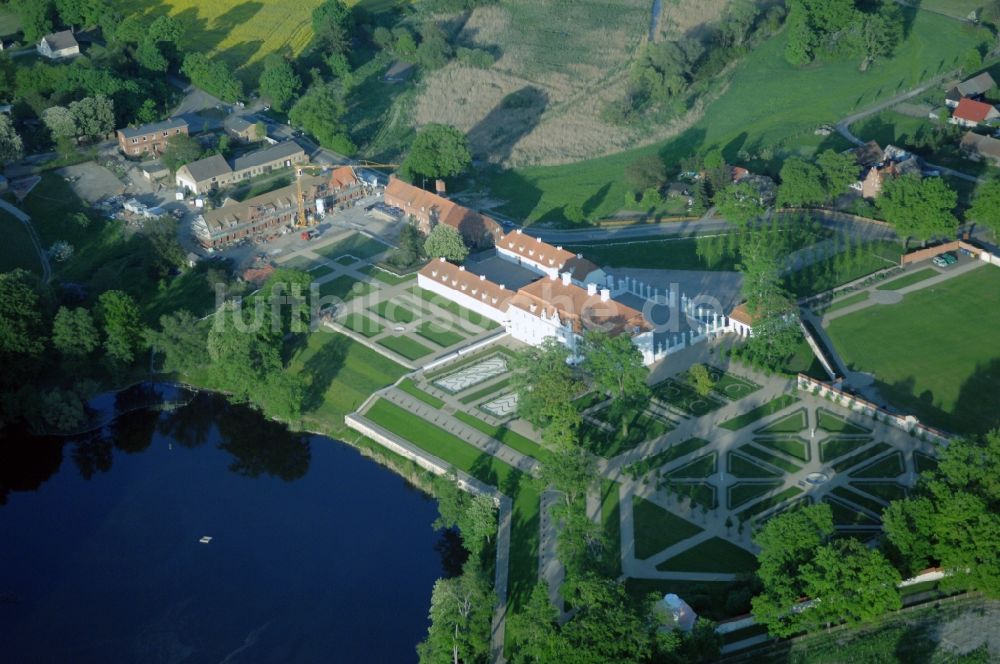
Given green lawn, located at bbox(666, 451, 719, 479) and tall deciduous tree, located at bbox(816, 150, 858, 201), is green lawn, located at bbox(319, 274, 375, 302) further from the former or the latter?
tall deciduous tree, located at bbox(816, 150, 858, 201)

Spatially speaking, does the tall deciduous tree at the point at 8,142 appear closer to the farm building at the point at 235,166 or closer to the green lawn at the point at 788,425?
the farm building at the point at 235,166

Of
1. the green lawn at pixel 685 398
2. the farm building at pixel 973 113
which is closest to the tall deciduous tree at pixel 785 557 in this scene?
the green lawn at pixel 685 398

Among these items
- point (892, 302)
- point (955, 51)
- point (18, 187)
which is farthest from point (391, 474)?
point (955, 51)

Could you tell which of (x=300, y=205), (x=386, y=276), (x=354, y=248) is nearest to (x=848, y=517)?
(x=386, y=276)

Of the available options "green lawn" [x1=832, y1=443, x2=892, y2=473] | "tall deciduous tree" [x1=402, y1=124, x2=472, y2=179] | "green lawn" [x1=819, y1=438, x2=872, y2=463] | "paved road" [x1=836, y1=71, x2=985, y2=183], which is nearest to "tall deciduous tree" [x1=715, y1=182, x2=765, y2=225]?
"paved road" [x1=836, y1=71, x2=985, y2=183]

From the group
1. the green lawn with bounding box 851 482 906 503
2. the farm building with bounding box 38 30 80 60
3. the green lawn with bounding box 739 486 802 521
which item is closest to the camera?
the green lawn with bounding box 739 486 802 521
